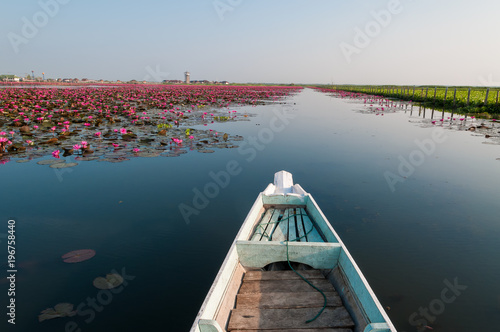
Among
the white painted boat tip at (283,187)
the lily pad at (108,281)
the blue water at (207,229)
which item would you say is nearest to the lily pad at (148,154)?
the blue water at (207,229)

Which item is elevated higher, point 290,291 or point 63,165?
point 63,165

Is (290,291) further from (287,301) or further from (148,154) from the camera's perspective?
(148,154)

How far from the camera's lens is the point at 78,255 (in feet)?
11.7

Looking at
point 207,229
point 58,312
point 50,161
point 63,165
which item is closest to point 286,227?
point 207,229

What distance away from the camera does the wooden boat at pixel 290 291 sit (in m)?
2.05

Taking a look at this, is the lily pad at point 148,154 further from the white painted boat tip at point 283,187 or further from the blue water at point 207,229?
the white painted boat tip at point 283,187

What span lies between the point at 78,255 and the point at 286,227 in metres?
2.66

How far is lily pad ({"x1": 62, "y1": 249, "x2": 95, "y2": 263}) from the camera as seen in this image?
347cm

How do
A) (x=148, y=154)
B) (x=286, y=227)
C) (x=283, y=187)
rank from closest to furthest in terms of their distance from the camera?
(x=286, y=227) → (x=283, y=187) → (x=148, y=154)

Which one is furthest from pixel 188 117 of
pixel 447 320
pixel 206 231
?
pixel 447 320

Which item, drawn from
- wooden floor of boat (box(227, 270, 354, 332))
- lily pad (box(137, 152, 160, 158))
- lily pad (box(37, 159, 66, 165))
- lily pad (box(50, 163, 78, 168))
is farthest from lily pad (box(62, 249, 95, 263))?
lily pad (box(137, 152, 160, 158))

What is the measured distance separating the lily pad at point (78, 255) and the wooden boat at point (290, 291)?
2.03 meters

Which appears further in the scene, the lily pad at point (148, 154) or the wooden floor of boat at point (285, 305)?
the lily pad at point (148, 154)

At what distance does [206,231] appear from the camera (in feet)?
14.2
